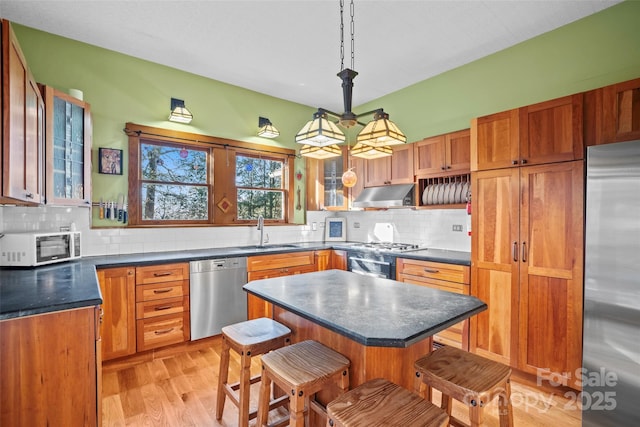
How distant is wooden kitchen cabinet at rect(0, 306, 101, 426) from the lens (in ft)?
4.93

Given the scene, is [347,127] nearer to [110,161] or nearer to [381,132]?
[381,132]

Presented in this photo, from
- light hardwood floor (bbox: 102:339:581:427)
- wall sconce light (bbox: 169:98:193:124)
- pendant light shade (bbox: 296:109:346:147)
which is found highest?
wall sconce light (bbox: 169:98:193:124)

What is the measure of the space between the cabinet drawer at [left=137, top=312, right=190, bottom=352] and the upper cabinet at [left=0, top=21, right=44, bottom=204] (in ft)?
4.61

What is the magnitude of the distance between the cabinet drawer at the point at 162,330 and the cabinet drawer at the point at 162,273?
36 centimetres

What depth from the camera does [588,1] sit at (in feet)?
8.33

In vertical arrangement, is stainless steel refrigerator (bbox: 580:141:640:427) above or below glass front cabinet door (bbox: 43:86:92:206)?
below

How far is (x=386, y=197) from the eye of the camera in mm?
3953

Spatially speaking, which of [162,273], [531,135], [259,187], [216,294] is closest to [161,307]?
[162,273]

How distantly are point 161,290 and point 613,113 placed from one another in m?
3.95

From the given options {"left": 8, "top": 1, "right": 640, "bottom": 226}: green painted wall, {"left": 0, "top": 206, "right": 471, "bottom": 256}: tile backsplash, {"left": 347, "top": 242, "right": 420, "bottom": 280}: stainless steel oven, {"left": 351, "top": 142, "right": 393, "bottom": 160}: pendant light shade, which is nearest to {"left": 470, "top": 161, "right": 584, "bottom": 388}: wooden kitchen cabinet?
{"left": 0, "top": 206, "right": 471, "bottom": 256}: tile backsplash

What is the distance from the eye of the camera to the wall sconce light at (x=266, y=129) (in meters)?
4.28

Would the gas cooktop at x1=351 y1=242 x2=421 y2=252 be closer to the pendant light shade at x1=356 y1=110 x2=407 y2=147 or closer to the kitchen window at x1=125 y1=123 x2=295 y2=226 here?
the kitchen window at x1=125 y1=123 x2=295 y2=226

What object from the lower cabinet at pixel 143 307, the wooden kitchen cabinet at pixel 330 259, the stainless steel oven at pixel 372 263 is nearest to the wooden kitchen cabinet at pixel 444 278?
the stainless steel oven at pixel 372 263

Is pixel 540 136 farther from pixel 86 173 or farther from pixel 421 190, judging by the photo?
pixel 86 173
